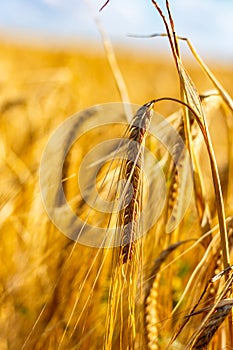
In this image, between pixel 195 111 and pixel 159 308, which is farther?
pixel 159 308

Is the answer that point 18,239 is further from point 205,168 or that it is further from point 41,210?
point 205,168

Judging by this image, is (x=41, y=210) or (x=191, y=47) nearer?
(x=191, y=47)

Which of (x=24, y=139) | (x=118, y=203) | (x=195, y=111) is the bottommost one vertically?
(x=118, y=203)

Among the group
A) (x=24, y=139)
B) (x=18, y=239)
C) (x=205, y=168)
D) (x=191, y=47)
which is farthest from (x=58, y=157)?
(x=205, y=168)

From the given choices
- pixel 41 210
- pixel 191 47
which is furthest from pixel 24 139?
pixel 191 47

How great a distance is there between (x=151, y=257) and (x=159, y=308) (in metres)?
0.08

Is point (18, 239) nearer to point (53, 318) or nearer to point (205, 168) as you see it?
point (53, 318)

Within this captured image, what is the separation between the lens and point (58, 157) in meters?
1.02

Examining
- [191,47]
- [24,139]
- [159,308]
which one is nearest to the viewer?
[191,47]

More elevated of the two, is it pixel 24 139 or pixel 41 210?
pixel 24 139

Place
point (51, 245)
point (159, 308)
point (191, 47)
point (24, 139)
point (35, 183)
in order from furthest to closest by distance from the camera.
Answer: point (24, 139)
point (35, 183)
point (51, 245)
point (159, 308)
point (191, 47)

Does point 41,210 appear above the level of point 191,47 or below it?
below

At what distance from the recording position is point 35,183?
3.74ft

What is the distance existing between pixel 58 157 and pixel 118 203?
0.48 meters
